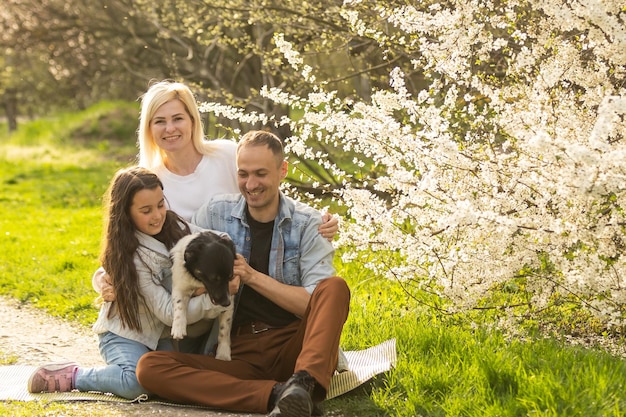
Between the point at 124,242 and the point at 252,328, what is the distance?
91 centimetres

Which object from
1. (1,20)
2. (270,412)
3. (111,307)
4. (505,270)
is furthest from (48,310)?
(1,20)

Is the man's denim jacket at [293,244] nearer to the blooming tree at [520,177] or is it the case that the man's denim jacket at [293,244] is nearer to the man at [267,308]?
the man at [267,308]

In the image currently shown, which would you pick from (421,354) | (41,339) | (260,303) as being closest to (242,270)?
(260,303)

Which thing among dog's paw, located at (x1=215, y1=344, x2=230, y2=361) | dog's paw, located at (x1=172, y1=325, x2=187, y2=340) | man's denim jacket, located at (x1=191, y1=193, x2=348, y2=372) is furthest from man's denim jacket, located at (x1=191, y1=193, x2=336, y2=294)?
dog's paw, located at (x1=172, y1=325, x2=187, y2=340)

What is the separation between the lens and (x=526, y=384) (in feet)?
13.2

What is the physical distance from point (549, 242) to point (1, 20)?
16680 millimetres

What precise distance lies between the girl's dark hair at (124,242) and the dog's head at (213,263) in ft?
1.33

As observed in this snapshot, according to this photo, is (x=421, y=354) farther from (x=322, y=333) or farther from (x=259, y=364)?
(x=259, y=364)

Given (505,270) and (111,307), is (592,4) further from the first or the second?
(111,307)

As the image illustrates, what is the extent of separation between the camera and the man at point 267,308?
4.27 meters

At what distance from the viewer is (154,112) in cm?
554

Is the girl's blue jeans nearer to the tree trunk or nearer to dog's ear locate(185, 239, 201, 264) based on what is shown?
dog's ear locate(185, 239, 201, 264)

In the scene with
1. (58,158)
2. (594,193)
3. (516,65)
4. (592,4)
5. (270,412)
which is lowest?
(58,158)

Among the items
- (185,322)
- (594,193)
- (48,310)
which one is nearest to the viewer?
(594,193)
